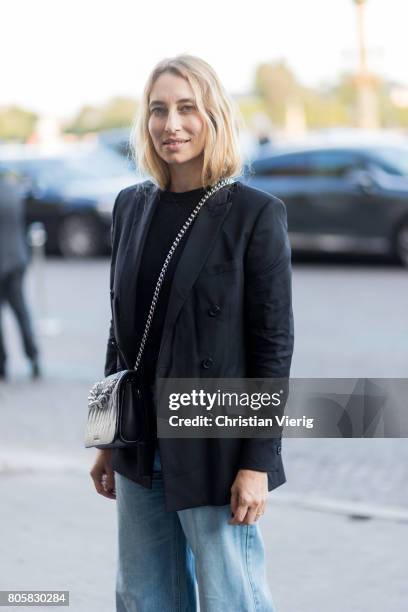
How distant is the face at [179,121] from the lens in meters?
2.81

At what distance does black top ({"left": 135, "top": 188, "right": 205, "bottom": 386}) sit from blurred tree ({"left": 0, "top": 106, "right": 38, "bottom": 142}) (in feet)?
299

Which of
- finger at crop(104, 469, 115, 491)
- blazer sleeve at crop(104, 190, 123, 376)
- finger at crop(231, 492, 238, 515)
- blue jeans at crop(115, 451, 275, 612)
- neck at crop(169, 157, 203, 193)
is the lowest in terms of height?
blue jeans at crop(115, 451, 275, 612)

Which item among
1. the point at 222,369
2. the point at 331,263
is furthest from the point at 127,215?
the point at 331,263

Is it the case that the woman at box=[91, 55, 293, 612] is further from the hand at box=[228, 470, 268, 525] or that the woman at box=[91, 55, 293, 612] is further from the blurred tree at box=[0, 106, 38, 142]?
the blurred tree at box=[0, 106, 38, 142]

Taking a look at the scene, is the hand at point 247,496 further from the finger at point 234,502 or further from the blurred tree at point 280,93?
the blurred tree at point 280,93

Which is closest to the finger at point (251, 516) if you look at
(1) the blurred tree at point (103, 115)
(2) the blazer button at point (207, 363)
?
(2) the blazer button at point (207, 363)

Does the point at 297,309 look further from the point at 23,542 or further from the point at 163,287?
the point at 163,287

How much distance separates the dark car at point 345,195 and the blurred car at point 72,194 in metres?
3.09

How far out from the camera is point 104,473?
3107 mm

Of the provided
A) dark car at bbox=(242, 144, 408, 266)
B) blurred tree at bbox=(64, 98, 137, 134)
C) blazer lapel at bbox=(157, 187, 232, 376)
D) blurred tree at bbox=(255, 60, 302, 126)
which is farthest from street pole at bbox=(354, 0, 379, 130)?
blurred tree at bbox=(255, 60, 302, 126)

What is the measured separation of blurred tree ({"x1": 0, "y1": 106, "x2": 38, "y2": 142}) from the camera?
305ft

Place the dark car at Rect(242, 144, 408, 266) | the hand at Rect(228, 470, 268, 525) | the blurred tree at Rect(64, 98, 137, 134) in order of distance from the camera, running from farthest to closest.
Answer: the blurred tree at Rect(64, 98, 137, 134)
the dark car at Rect(242, 144, 408, 266)
the hand at Rect(228, 470, 268, 525)

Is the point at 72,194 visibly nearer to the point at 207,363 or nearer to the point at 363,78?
the point at 363,78

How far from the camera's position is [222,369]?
272cm
